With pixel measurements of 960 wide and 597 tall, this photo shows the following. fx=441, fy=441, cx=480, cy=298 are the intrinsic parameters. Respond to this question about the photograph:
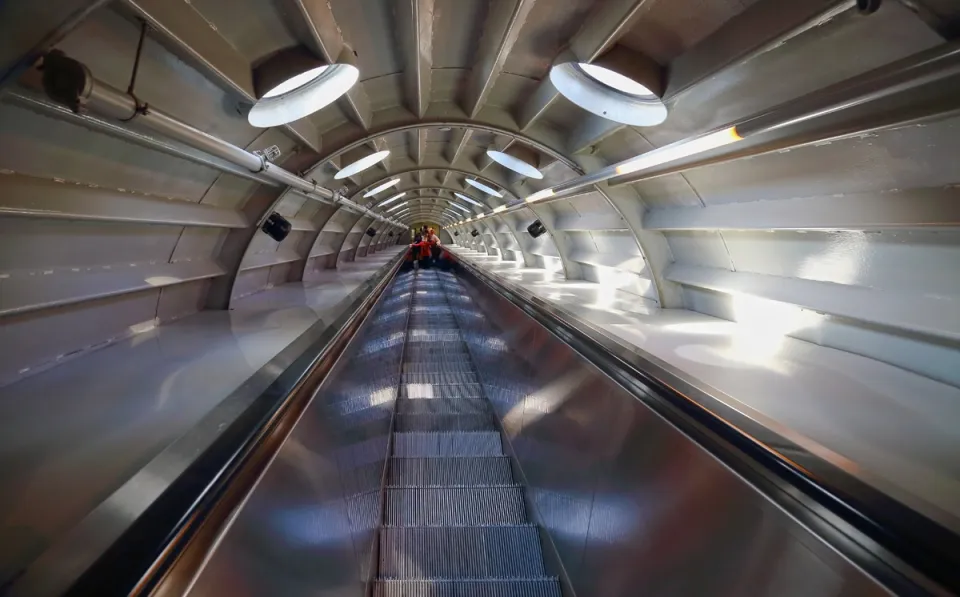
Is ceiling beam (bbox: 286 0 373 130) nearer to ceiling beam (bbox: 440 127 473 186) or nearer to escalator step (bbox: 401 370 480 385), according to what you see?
ceiling beam (bbox: 440 127 473 186)

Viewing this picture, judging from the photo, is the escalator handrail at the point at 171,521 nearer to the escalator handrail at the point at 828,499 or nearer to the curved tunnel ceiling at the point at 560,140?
the escalator handrail at the point at 828,499

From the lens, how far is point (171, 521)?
3.05ft

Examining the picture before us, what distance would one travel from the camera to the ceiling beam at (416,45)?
9.01ft

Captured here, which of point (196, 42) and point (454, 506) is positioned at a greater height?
point (196, 42)

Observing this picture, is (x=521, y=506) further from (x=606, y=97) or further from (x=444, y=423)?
(x=606, y=97)

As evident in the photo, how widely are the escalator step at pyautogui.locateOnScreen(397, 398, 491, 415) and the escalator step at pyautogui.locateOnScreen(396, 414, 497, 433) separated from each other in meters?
0.09

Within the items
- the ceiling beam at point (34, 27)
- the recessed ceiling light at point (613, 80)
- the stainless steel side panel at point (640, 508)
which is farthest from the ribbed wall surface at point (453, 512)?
the recessed ceiling light at point (613, 80)

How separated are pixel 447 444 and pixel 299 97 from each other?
3.42 metres

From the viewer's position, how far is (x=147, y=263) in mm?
4316

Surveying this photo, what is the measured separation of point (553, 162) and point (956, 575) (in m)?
5.88

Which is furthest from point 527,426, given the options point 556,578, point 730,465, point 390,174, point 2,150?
point 390,174

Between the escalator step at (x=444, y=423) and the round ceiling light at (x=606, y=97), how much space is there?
3425mm

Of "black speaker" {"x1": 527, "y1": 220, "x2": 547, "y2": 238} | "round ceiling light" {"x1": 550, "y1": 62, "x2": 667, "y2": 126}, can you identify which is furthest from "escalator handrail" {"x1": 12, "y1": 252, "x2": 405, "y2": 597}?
"black speaker" {"x1": 527, "y1": 220, "x2": 547, "y2": 238}

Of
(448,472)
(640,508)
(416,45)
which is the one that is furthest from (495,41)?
(448,472)
